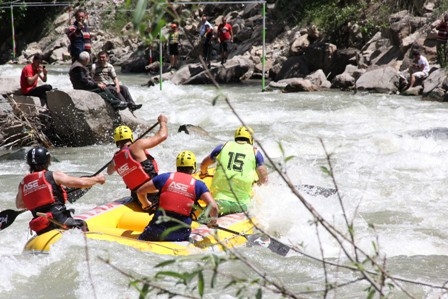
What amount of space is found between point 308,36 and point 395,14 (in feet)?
7.76

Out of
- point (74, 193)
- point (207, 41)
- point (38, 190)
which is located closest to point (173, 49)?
point (207, 41)

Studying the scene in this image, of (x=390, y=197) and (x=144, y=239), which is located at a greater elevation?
(x=144, y=239)

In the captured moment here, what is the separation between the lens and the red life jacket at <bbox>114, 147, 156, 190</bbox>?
24.5 feet

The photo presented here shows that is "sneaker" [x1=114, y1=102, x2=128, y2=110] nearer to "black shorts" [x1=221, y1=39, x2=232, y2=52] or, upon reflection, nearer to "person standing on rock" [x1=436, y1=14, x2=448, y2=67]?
"person standing on rock" [x1=436, y1=14, x2=448, y2=67]

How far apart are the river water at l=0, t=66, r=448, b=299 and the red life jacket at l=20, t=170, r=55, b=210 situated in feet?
1.25

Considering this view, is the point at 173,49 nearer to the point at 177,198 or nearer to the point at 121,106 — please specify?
the point at 121,106

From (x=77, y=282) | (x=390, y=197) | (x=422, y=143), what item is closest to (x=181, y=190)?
(x=77, y=282)

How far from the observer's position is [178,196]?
6.30 meters

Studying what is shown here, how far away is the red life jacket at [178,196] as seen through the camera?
629cm

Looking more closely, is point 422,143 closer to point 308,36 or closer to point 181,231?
point 181,231

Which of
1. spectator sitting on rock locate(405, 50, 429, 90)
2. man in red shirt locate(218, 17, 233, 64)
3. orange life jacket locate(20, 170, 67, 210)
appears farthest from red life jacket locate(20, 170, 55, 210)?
man in red shirt locate(218, 17, 233, 64)

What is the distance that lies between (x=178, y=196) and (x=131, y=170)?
1.29m

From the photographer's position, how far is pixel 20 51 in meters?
32.0

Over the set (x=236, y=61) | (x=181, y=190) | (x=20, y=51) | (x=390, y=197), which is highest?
(x=181, y=190)
